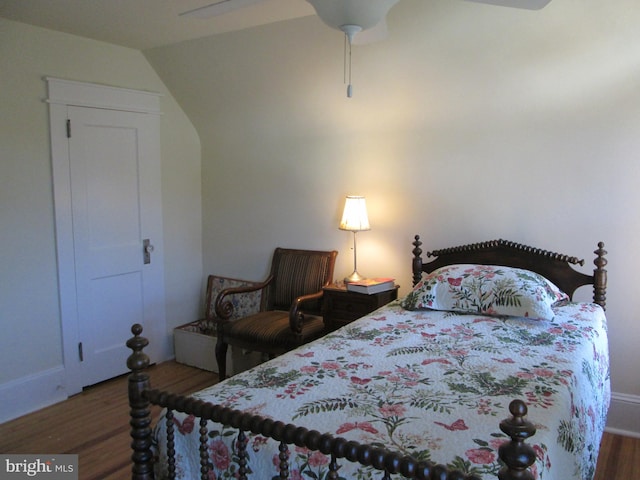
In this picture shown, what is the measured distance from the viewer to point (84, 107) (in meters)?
3.55

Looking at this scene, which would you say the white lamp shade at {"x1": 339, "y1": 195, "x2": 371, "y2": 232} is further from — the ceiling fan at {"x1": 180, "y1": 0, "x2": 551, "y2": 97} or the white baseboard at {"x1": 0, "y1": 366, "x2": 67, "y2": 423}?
the white baseboard at {"x1": 0, "y1": 366, "x2": 67, "y2": 423}

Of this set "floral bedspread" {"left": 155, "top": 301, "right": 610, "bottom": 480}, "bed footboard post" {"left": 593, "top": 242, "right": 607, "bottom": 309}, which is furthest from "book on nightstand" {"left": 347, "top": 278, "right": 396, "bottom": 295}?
"bed footboard post" {"left": 593, "top": 242, "right": 607, "bottom": 309}

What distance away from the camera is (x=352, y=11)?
163 centimetres

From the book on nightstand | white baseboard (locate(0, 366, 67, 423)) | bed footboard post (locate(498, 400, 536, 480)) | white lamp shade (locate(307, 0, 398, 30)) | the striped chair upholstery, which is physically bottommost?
white baseboard (locate(0, 366, 67, 423))

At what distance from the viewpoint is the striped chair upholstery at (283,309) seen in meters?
3.35

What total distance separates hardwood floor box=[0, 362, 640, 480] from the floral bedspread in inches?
19.5

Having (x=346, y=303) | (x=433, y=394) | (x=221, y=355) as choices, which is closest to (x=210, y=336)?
(x=221, y=355)

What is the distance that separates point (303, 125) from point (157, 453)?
8.72ft

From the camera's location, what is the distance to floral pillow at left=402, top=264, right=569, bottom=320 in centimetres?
259

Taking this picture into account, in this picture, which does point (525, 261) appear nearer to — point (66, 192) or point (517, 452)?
point (517, 452)

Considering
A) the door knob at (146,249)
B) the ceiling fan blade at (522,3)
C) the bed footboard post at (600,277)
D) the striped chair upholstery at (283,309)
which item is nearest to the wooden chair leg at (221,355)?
the striped chair upholstery at (283,309)

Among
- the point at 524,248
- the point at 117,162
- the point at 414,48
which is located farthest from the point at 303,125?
the point at 524,248

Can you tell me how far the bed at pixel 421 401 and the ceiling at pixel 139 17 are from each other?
1797 millimetres

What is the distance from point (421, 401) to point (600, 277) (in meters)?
1.65
